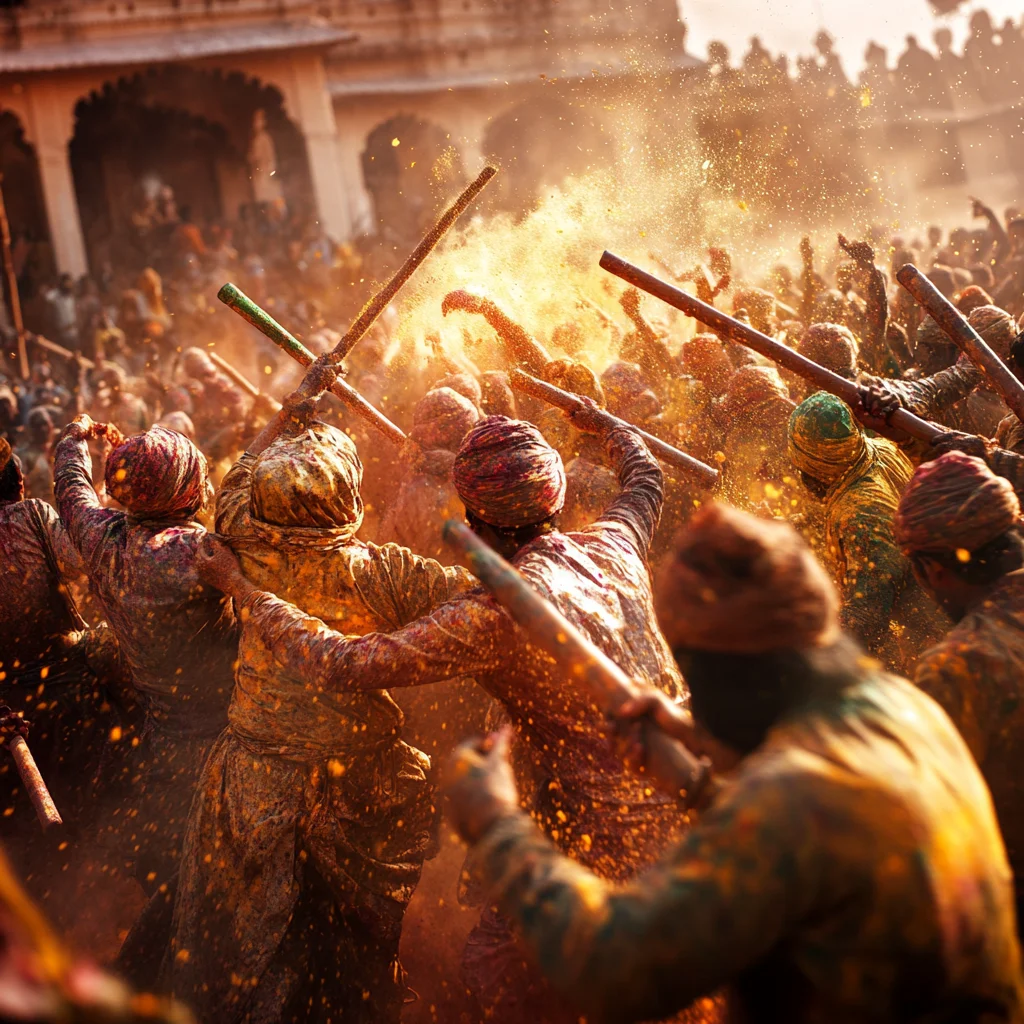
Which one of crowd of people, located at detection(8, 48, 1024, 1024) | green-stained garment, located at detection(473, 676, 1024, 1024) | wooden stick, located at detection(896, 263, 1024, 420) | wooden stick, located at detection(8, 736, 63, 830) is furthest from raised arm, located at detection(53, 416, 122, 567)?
wooden stick, located at detection(896, 263, 1024, 420)

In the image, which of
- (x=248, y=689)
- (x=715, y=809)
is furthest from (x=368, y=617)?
(x=715, y=809)

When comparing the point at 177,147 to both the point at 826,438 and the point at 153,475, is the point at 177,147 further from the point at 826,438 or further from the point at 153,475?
the point at 826,438

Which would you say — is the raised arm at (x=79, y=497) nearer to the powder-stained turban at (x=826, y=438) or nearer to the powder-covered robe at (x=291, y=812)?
the powder-covered robe at (x=291, y=812)

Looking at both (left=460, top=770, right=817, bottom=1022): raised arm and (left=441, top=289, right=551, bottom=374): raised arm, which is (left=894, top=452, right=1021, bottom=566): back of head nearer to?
(left=460, top=770, right=817, bottom=1022): raised arm

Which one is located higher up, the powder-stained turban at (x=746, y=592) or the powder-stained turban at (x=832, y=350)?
the powder-stained turban at (x=832, y=350)

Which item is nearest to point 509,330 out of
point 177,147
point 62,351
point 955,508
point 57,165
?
point 955,508

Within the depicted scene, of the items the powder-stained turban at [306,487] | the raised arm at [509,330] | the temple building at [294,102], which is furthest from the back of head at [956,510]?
the temple building at [294,102]

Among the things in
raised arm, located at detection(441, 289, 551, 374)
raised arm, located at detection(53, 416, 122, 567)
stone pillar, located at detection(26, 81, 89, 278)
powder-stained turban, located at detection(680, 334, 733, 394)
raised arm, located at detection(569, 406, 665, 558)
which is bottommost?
raised arm, located at detection(569, 406, 665, 558)

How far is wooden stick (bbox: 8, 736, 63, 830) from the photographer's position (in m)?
3.85

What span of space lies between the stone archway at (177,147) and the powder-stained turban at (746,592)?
24.1 meters

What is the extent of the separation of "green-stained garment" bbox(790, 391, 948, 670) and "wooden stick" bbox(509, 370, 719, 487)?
451 millimetres

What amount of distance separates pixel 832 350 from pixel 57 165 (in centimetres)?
2246

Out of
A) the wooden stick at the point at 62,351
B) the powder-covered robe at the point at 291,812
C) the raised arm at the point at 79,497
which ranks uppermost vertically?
the wooden stick at the point at 62,351

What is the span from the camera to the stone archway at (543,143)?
85.0 feet
